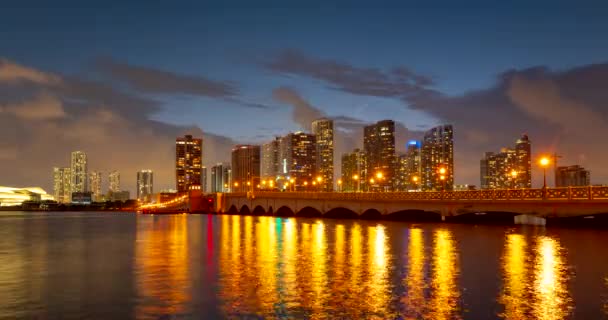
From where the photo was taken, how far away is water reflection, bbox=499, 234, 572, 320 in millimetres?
21031

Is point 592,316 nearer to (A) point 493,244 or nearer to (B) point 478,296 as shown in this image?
(B) point 478,296

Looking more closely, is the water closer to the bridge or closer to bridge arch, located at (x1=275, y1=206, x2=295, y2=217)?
the bridge

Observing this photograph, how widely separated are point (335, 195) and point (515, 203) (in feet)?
166

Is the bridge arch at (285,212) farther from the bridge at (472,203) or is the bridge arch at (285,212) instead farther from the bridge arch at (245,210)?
the bridge arch at (245,210)

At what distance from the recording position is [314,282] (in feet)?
92.3

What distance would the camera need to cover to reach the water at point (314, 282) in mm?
21516

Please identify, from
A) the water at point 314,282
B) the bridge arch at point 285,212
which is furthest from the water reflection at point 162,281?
the bridge arch at point 285,212

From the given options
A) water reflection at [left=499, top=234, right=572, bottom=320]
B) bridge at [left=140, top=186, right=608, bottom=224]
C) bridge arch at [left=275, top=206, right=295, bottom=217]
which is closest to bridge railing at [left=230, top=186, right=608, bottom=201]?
bridge at [left=140, top=186, right=608, bottom=224]

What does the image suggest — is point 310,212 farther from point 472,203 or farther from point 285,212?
point 472,203

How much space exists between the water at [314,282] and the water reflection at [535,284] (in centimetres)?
5

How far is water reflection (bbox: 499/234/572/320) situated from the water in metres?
0.05

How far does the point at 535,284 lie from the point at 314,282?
35.0 ft

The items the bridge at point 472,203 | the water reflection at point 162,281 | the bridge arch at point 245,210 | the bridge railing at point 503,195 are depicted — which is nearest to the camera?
the water reflection at point 162,281

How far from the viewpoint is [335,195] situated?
11694 cm
